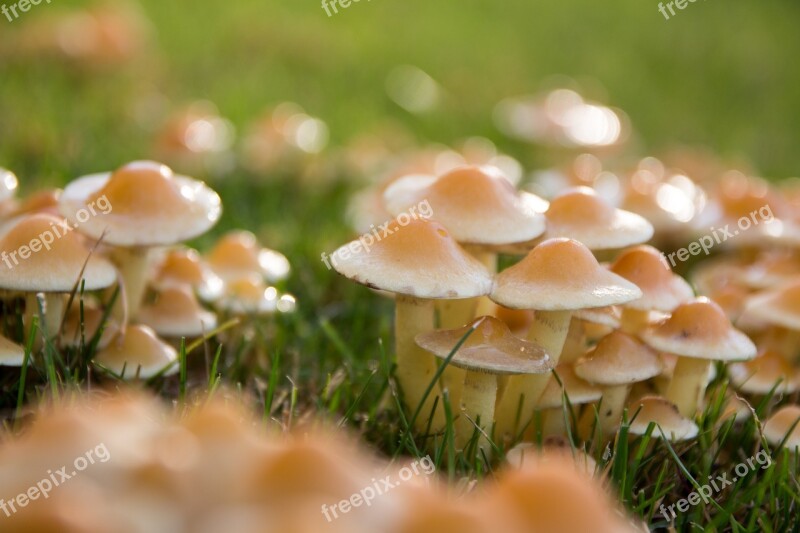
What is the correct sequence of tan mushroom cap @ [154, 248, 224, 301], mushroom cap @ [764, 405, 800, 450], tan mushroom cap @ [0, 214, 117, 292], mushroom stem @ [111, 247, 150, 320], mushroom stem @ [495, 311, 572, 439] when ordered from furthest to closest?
tan mushroom cap @ [154, 248, 224, 301] < mushroom stem @ [111, 247, 150, 320] < mushroom cap @ [764, 405, 800, 450] < mushroom stem @ [495, 311, 572, 439] < tan mushroom cap @ [0, 214, 117, 292]

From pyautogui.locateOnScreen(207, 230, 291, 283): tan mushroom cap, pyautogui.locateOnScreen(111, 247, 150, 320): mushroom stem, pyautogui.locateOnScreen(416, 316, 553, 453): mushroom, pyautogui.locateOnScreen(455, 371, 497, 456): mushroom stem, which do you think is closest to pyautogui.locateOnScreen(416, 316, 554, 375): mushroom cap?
pyautogui.locateOnScreen(416, 316, 553, 453): mushroom

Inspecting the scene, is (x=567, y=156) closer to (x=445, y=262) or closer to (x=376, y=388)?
(x=376, y=388)

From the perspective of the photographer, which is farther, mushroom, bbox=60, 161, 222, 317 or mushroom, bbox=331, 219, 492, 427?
mushroom, bbox=60, 161, 222, 317

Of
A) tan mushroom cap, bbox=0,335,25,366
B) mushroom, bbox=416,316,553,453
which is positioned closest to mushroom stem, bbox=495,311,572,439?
mushroom, bbox=416,316,553,453

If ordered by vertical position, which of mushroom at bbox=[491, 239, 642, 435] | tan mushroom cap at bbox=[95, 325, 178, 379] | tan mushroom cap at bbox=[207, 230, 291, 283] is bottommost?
tan mushroom cap at bbox=[95, 325, 178, 379]

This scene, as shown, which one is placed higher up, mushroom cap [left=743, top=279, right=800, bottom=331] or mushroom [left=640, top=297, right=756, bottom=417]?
mushroom [left=640, top=297, right=756, bottom=417]

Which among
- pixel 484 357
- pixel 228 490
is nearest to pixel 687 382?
pixel 484 357

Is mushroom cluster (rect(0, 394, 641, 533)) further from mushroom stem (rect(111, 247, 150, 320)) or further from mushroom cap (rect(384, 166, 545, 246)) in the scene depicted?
mushroom stem (rect(111, 247, 150, 320))

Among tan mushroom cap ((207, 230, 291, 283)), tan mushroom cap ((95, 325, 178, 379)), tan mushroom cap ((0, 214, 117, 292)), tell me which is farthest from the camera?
tan mushroom cap ((207, 230, 291, 283))
